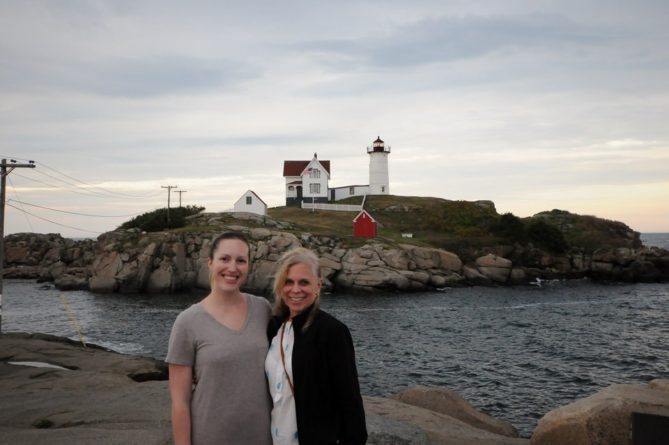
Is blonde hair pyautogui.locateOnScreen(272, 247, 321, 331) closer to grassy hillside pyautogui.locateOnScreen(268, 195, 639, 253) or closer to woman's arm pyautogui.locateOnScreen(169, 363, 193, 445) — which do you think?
woman's arm pyautogui.locateOnScreen(169, 363, 193, 445)

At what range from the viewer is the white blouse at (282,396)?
451 centimetres

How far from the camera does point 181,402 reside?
455 centimetres

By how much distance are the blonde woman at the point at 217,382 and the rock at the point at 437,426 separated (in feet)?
22.4

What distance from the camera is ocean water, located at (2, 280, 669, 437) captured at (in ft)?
78.7

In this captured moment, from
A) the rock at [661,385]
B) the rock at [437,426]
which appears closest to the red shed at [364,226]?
the rock at [437,426]

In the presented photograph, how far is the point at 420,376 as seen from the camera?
25.2 m

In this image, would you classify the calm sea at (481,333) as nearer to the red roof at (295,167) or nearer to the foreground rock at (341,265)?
the foreground rock at (341,265)

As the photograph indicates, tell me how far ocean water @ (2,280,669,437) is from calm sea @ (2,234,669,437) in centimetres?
7

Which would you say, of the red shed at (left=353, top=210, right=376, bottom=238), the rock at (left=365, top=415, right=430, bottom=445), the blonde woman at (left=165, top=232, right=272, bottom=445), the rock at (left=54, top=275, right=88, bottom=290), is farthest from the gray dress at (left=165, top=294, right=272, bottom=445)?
the red shed at (left=353, top=210, right=376, bottom=238)

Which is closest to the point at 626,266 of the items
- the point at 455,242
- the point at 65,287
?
the point at 455,242

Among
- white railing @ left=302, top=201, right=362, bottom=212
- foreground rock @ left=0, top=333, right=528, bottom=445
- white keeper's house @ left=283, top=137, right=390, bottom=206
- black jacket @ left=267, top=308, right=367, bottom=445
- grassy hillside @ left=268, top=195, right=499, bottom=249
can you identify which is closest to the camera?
black jacket @ left=267, top=308, right=367, bottom=445

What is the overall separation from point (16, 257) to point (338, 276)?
5400 centimetres

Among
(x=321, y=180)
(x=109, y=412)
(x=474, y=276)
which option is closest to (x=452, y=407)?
(x=109, y=412)

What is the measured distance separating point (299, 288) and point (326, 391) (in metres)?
0.89
